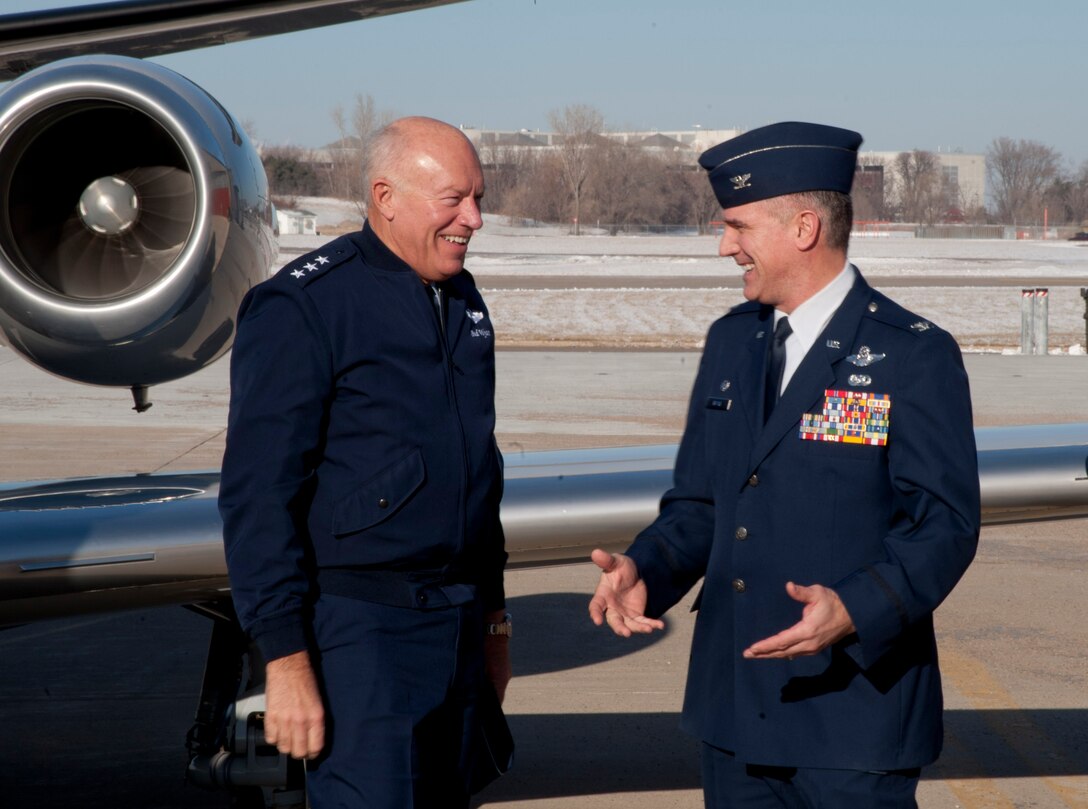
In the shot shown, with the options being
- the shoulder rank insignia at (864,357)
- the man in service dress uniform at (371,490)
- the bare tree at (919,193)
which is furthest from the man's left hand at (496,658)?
the bare tree at (919,193)

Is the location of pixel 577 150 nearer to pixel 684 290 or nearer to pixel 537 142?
pixel 537 142

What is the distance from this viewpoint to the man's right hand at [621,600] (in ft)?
8.11

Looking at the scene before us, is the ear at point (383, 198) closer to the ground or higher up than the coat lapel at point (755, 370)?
higher up

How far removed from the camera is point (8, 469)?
10422 mm

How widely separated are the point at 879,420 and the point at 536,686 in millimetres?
3657

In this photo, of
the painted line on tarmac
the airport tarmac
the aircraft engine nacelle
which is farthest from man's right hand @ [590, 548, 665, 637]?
the painted line on tarmac

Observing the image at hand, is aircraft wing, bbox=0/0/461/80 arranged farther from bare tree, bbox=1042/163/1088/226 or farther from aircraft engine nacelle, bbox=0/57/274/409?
bare tree, bbox=1042/163/1088/226

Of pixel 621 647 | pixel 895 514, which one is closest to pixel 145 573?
pixel 895 514

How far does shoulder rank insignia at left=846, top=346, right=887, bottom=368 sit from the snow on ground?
59.1 feet

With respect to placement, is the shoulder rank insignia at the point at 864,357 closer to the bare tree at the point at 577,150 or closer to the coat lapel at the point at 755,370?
the coat lapel at the point at 755,370

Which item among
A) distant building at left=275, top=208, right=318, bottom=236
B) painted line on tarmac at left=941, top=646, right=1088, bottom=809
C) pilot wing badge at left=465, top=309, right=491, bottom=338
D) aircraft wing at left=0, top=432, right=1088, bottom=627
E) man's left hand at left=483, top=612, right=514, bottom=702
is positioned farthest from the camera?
distant building at left=275, top=208, right=318, bottom=236

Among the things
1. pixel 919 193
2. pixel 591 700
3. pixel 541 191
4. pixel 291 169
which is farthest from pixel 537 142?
pixel 591 700

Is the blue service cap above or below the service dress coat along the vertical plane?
above

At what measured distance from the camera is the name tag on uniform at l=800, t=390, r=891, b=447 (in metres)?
2.37
